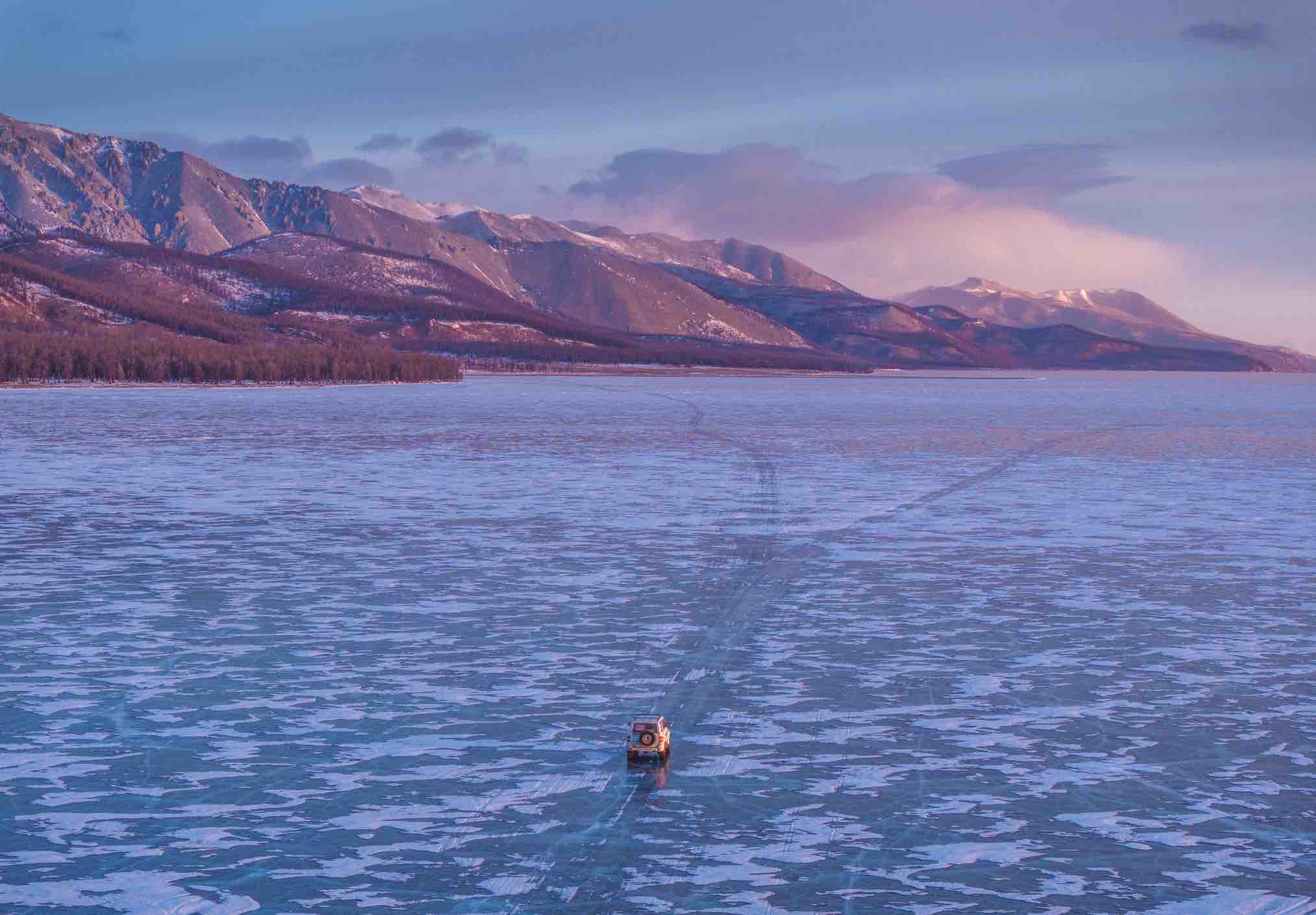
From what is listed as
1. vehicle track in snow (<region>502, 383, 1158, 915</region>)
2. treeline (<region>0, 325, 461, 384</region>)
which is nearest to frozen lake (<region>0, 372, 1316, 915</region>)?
vehicle track in snow (<region>502, 383, 1158, 915</region>)

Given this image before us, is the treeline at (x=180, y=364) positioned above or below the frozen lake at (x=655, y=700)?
above

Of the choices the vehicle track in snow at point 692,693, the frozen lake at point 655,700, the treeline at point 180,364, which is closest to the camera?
the vehicle track in snow at point 692,693

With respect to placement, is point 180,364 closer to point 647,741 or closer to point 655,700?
point 655,700

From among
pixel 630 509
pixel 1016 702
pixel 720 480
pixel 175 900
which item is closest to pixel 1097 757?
pixel 1016 702

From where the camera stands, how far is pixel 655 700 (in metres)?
11.6

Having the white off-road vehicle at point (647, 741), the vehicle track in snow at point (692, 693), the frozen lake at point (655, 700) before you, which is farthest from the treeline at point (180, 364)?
the white off-road vehicle at point (647, 741)

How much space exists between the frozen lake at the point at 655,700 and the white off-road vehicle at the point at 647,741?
0.14m

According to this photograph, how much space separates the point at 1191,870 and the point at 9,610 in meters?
12.0

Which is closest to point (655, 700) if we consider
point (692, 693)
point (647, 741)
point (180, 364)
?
point (692, 693)

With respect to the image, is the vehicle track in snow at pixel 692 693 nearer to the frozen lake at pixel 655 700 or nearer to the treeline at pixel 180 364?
the frozen lake at pixel 655 700

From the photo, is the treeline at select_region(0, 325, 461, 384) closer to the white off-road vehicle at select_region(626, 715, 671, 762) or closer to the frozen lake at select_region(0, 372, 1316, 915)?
the frozen lake at select_region(0, 372, 1316, 915)

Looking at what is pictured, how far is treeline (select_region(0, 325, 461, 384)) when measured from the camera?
132875 mm

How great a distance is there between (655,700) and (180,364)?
13689cm

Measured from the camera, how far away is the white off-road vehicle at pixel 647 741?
31.2 ft
